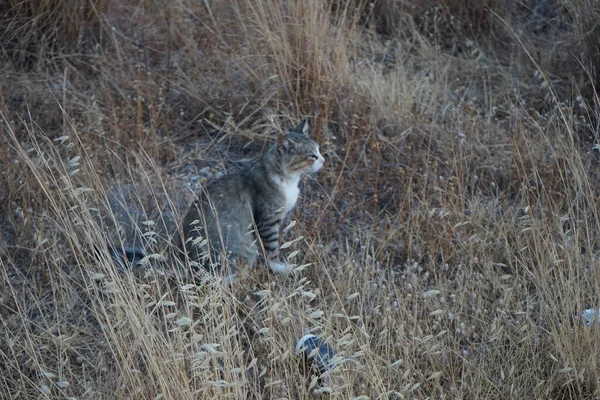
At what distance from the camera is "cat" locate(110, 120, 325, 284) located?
4551 mm

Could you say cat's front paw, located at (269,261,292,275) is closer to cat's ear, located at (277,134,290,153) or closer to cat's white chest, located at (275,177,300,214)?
cat's white chest, located at (275,177,300,214)

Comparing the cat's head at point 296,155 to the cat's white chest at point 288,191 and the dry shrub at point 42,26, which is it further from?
the dry shrub at point 42,26

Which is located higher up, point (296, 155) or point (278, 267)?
point (296, 155)

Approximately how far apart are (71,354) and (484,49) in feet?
14.1

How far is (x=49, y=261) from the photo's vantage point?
4.50 meters

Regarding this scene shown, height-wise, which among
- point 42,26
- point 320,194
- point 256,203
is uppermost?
point 42,26

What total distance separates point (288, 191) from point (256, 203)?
0.68 feet

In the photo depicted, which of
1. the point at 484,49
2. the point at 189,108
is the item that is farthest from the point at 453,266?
the point at 484,49

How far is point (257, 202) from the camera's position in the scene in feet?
15.4

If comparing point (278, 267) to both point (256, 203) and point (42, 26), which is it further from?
point (42, 26)

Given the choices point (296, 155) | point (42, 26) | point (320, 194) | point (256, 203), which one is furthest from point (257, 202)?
point (42, 26)

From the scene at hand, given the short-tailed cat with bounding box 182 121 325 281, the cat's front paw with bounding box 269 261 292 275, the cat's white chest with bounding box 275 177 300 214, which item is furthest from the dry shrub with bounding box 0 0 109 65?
the cat's front paw with bounding box 269 261 292 275

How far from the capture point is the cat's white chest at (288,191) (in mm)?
4758

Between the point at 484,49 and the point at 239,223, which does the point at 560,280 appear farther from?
the point at 484,49
